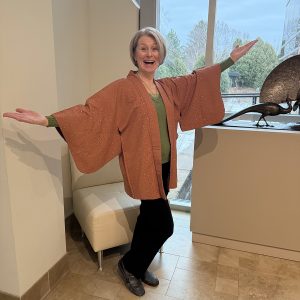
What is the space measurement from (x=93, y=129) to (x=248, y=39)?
1489 millimetres

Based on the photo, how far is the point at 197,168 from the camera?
6.44 ft

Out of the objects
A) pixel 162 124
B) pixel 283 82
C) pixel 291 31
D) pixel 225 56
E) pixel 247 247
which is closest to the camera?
pixel 162 124

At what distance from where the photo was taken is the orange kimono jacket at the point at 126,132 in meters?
1.34

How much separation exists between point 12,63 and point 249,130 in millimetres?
1367

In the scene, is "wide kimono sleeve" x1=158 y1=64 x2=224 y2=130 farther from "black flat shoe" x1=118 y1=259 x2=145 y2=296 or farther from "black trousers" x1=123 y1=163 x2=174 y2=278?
"black flat shoe" x1=118 y1=259 x2=145 y2=296

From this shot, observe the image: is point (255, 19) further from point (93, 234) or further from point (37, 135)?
point (93, 234)

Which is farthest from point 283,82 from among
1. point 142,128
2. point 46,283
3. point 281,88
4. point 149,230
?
point 46,283

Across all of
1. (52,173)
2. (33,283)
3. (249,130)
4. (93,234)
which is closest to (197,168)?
(249,130)

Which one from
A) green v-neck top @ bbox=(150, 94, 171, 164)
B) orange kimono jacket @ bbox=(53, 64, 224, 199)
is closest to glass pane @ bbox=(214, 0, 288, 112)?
orange kimono jacket @ bbox=(53, 64, 224, 199)

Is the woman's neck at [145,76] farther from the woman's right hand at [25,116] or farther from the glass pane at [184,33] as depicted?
the glass pane at [184,33]

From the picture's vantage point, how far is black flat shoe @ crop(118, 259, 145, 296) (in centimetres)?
160

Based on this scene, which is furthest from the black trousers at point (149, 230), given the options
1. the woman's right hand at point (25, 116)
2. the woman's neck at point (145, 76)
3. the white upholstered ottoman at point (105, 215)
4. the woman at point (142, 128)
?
the woman's right hand at point (25, 116)

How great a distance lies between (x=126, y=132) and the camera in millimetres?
1445

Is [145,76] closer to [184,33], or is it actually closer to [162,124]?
[162,124]
